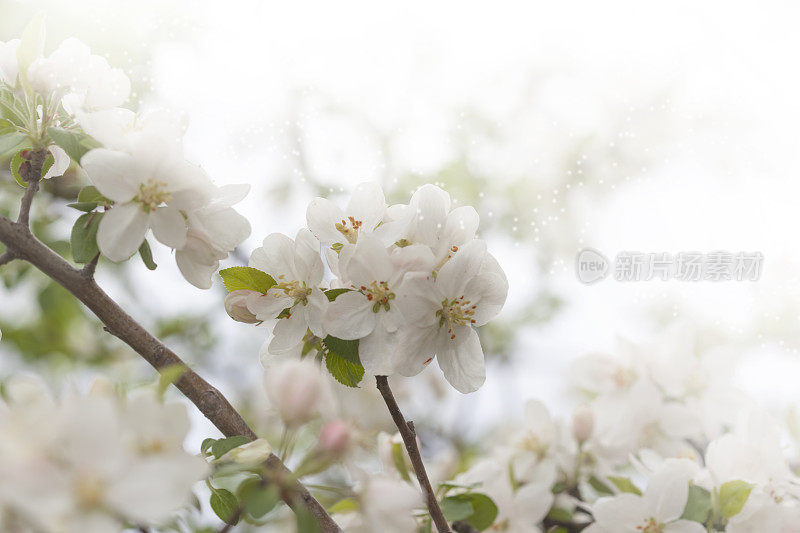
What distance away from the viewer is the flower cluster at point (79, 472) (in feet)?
1.29

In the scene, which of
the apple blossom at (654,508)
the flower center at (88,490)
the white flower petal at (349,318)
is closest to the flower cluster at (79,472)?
the flower center at (88,490)

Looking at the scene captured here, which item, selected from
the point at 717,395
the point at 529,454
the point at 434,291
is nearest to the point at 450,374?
the point at 434,291

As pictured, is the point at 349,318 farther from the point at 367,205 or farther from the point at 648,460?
the point at 648,460

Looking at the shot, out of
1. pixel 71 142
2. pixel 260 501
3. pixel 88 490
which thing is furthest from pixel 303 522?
pixel 71 142

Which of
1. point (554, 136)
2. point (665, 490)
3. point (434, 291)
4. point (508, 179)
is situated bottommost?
point (665, 490)

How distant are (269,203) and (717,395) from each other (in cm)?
171

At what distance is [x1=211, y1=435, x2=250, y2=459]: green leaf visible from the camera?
0.56 m

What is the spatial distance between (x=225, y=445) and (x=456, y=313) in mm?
233

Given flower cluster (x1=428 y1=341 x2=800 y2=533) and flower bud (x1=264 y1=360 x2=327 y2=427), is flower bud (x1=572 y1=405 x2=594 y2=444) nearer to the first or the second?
flower cluster (x1=428 y1=341 x2=800 y2=533)

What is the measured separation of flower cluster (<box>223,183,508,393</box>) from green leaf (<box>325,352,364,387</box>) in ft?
0.04

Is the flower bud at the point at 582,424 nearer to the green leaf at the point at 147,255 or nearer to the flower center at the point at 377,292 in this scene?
the flower center at the point at 377,292

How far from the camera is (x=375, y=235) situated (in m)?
0.63

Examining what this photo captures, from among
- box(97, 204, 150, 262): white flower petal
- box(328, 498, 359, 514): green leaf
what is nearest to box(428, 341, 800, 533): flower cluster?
box(328, 498, 359, 514): green leaf

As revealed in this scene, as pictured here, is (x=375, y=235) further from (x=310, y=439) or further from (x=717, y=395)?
(x=717, y=395)
